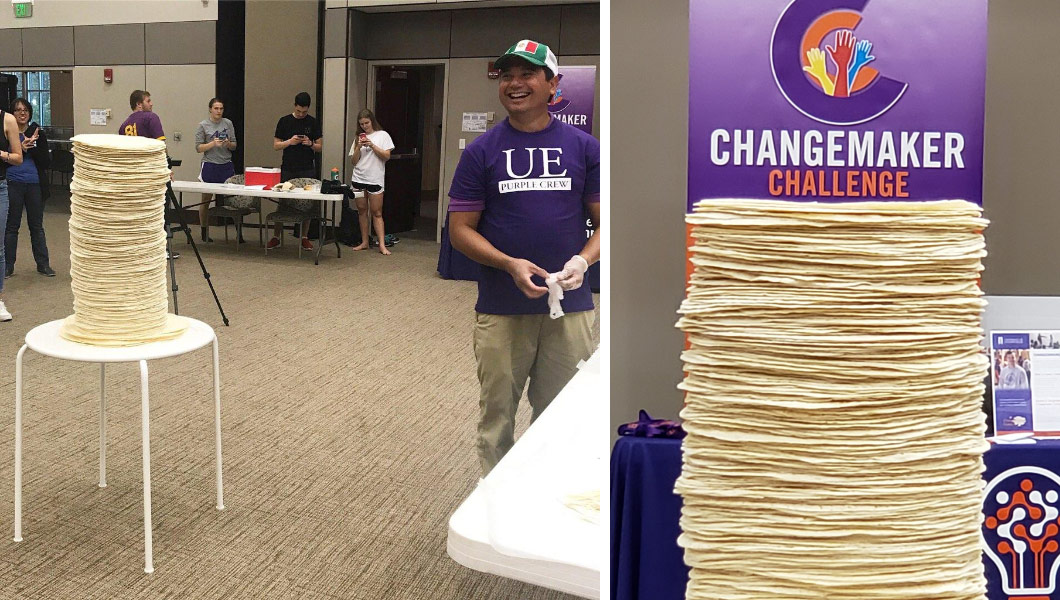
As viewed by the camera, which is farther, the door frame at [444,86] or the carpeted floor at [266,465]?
the door frame at [444,86]

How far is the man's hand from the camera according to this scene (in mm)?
2732

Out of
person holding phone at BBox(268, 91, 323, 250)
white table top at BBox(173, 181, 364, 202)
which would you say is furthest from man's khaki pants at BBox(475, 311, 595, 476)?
person holding phone at BBox(268, 91, 323, 250)

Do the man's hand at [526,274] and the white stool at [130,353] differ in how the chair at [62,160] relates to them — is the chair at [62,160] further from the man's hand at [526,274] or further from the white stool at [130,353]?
the man's hand at [526,274]

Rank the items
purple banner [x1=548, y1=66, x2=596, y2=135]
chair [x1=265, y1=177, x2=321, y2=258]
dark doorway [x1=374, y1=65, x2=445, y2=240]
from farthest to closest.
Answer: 1. dark doorway [x1=374, y1=65, x2=445, y2=240]
2. chair [x1=265, y1=177, x2=321, y2=258]
3. purple banner [x1=548, y1=66, x2=596, y2=135]

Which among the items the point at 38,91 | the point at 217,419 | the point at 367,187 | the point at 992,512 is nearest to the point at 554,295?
the point at 217,419

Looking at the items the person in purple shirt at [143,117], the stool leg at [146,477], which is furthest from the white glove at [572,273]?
the person in purple shirt at [143,117]

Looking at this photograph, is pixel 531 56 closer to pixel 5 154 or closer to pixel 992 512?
pixel 992 512

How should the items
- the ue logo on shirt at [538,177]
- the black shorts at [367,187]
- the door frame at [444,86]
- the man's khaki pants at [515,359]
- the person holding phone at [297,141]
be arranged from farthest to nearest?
the door frame at [444,86], the person holding phone at [297,141], the black shorts at [367,187], the man's khaki pants at [515,359], the ue logo on shirt at [538,177]

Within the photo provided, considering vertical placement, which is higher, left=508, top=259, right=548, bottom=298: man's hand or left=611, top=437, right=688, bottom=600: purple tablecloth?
left=508, top=259, right=548, bottom=298: man's hand

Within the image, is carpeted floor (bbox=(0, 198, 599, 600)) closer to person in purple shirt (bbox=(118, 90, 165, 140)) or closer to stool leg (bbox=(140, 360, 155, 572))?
stool leg (bbox=(140, 360, 155, 572))

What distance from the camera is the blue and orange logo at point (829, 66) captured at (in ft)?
3.55

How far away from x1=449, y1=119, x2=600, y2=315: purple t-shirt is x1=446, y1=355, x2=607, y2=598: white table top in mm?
897

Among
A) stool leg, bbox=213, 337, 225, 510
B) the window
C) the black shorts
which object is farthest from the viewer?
the window

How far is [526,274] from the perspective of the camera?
273 cm
